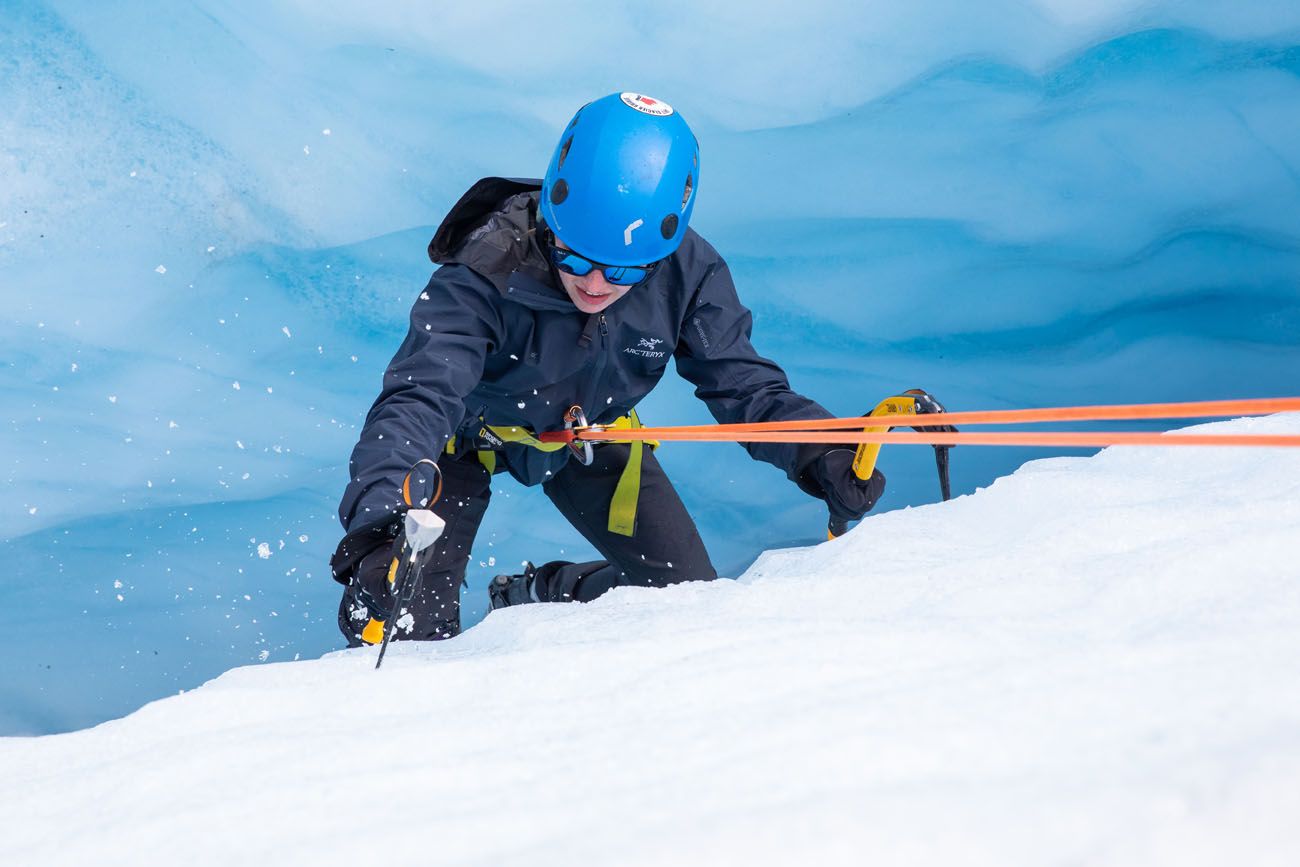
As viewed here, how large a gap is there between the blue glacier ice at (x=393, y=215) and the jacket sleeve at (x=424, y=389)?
1553 mm

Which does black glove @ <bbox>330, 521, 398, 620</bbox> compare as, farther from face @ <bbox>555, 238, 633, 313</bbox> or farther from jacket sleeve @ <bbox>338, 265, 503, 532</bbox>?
face @ <bbox>555, 238, 633, 313</bbox>

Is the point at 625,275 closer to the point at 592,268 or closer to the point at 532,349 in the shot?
the point at 592,268

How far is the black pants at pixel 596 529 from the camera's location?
2238 mm

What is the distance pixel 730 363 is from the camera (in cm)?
217

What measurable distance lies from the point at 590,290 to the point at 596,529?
0.70 m

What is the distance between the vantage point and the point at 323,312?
3.40m

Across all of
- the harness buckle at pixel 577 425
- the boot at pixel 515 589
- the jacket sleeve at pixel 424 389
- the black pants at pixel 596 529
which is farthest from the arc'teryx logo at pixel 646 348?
the boot at pixel 515 589

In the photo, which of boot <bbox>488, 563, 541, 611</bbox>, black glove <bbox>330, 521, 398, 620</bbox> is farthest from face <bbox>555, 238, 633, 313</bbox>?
boot <bbox>488, 563, 541, 611</bbox>

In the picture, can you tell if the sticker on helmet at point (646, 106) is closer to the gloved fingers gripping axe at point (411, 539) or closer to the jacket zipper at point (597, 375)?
the jacket zipper at point (597, 375)

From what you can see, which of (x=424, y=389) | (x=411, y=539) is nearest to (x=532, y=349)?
(x=424, y=389)

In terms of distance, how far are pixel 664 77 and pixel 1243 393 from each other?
1.99m

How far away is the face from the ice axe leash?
467 mm

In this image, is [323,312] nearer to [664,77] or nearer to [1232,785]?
[664,77]

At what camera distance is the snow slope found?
73cm
